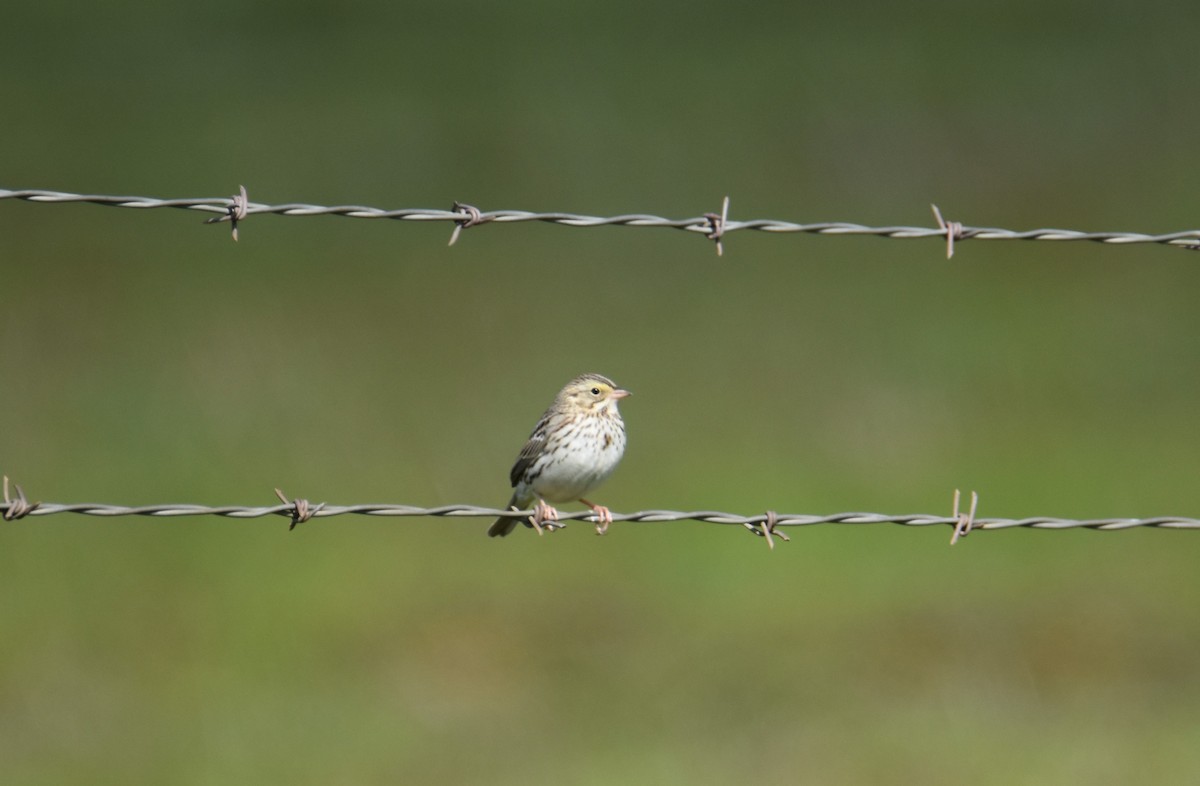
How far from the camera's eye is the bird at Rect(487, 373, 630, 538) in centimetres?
788

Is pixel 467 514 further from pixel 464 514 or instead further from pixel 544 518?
pixel 544 518

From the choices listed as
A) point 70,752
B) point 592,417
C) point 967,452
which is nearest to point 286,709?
point 70,752

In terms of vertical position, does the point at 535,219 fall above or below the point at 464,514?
above

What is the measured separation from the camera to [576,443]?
7.89m

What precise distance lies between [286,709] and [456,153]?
16554 millimetres

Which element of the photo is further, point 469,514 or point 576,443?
point 576,443

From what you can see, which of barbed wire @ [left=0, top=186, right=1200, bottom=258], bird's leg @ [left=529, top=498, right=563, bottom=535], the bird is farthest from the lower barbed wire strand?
the bird

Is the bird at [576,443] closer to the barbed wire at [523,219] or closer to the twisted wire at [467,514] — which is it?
the twisted wire at [467,514]

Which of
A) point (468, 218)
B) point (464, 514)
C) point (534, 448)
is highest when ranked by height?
point (468, 218)

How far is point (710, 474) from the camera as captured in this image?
19.7 meters

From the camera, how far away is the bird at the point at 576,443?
25.8 feet

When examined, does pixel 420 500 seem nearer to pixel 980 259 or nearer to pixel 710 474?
pixel 710 474

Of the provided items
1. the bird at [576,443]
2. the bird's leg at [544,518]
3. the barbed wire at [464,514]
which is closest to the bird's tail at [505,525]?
the bird at [576,443]

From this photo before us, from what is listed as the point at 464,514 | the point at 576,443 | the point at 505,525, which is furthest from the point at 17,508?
the point at 505,525
